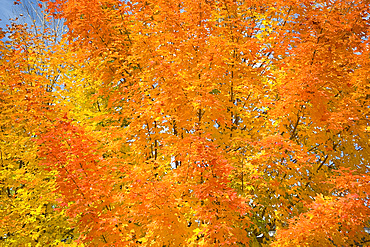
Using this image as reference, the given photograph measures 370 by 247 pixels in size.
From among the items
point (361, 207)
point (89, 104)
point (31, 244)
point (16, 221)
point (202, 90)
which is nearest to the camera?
point (361, 207)

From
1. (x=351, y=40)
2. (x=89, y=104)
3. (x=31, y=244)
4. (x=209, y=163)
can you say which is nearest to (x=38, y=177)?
(x=31, y=244)

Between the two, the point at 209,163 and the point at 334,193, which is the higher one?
the point at 334,193

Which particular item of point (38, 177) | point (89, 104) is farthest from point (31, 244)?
point (89, 104)

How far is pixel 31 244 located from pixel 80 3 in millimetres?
7784

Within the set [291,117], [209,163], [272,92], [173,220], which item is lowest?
[173,220]

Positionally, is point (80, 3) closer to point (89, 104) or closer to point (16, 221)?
point (89, 104)

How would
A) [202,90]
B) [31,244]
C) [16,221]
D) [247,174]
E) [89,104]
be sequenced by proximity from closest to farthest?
[202,90]
[247,174]
[16,221]
[31,244]
[89,104]

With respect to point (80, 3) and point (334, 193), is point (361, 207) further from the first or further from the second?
point (80, 3)

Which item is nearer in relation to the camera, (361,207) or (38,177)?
(361,207)

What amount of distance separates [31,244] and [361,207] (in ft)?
30.9

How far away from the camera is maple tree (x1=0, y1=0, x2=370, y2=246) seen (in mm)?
5527

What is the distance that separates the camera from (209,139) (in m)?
7.05

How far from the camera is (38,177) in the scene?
29.1ft

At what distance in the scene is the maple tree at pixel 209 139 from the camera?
218 inches
